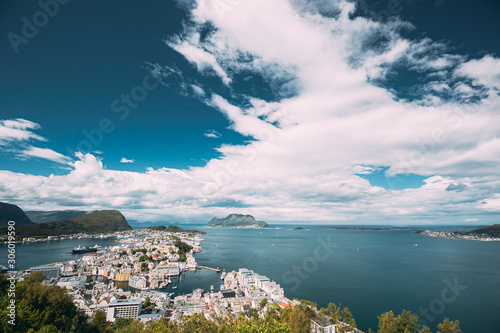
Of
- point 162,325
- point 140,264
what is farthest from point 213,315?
point 140,264

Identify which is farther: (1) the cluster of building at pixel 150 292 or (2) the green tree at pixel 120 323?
(1) the cluster of building at pixel 150 292

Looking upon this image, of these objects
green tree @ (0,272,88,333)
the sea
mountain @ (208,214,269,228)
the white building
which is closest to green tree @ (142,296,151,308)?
the white building

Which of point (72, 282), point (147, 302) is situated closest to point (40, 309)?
point (147, 302)

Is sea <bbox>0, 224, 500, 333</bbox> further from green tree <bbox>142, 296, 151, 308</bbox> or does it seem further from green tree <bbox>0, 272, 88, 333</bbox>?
green tree <bbox>0, 272, 88, 333</bbox>

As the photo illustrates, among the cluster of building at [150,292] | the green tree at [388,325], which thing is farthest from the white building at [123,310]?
the green tree at [388,325]

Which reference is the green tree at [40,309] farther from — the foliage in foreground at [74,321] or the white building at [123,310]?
the white building at [123,310]

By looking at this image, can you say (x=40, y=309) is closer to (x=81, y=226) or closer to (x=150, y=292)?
(x=150, y=292)

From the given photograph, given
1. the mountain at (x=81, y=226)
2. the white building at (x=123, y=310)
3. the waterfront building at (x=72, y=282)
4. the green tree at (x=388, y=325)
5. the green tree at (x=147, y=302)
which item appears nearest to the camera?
the green tree at (x=388, y=325)
